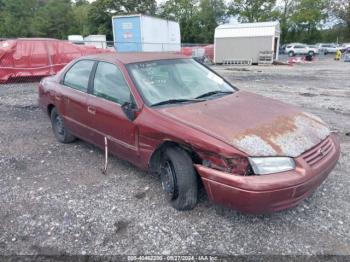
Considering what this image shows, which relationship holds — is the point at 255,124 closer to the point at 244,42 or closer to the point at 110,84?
the point at 110,84

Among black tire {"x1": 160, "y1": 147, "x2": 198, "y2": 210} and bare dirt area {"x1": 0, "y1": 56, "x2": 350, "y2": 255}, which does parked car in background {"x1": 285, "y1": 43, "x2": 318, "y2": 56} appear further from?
black tire {"x1": 160, "y1": 147, "x2": 198, "y2": 210}

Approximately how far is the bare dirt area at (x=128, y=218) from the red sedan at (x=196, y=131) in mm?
309

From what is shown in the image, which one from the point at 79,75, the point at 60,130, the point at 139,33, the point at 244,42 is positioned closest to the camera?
the point at 79,75

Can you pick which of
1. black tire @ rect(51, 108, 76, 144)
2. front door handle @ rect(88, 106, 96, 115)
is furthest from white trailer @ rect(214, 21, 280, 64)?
front door handle @ rect(88, 106, 96, 115)

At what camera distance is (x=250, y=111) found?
10.9ft

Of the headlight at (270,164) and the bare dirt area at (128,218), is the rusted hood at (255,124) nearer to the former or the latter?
the headlight at (270,164)

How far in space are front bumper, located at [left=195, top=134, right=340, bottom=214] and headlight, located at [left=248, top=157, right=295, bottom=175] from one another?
0.14ft

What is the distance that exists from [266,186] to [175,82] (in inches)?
70.0

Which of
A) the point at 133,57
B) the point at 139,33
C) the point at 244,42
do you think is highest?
the point at 139,33

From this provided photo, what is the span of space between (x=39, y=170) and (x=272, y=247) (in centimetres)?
309

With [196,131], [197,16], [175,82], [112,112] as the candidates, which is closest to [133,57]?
[175,82]

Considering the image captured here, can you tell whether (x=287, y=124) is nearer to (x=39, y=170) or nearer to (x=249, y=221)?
(x=249, y=221)

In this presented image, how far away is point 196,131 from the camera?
9.43ft

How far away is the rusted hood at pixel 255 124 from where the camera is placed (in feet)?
8.94
